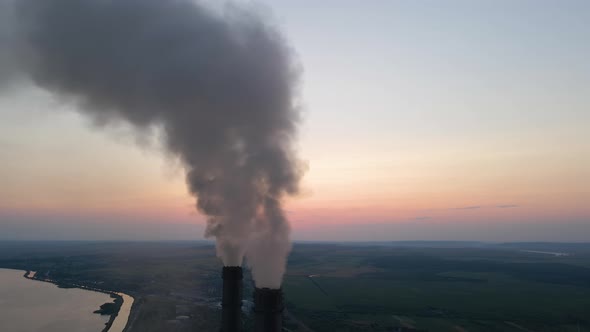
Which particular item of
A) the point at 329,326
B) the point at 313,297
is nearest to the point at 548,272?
the point at 313,297

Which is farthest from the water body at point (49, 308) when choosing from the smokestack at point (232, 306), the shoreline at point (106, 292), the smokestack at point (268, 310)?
the smokestack at point (268, 310)

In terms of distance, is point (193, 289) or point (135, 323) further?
point (193, 289)

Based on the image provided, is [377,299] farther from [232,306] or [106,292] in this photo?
[232,306]

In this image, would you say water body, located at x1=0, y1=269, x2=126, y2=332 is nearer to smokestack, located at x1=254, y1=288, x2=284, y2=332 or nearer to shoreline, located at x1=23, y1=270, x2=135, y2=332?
shoreline, located at x1=23, y1=270, x2=135, y2=332

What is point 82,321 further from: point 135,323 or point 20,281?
point 20,281

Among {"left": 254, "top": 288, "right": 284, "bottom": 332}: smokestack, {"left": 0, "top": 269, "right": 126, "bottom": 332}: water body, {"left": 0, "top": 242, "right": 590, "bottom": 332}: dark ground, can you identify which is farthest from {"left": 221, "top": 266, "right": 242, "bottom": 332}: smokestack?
{"left": 0, "top": 269, "right": 126, "bottom": 332}: water body
